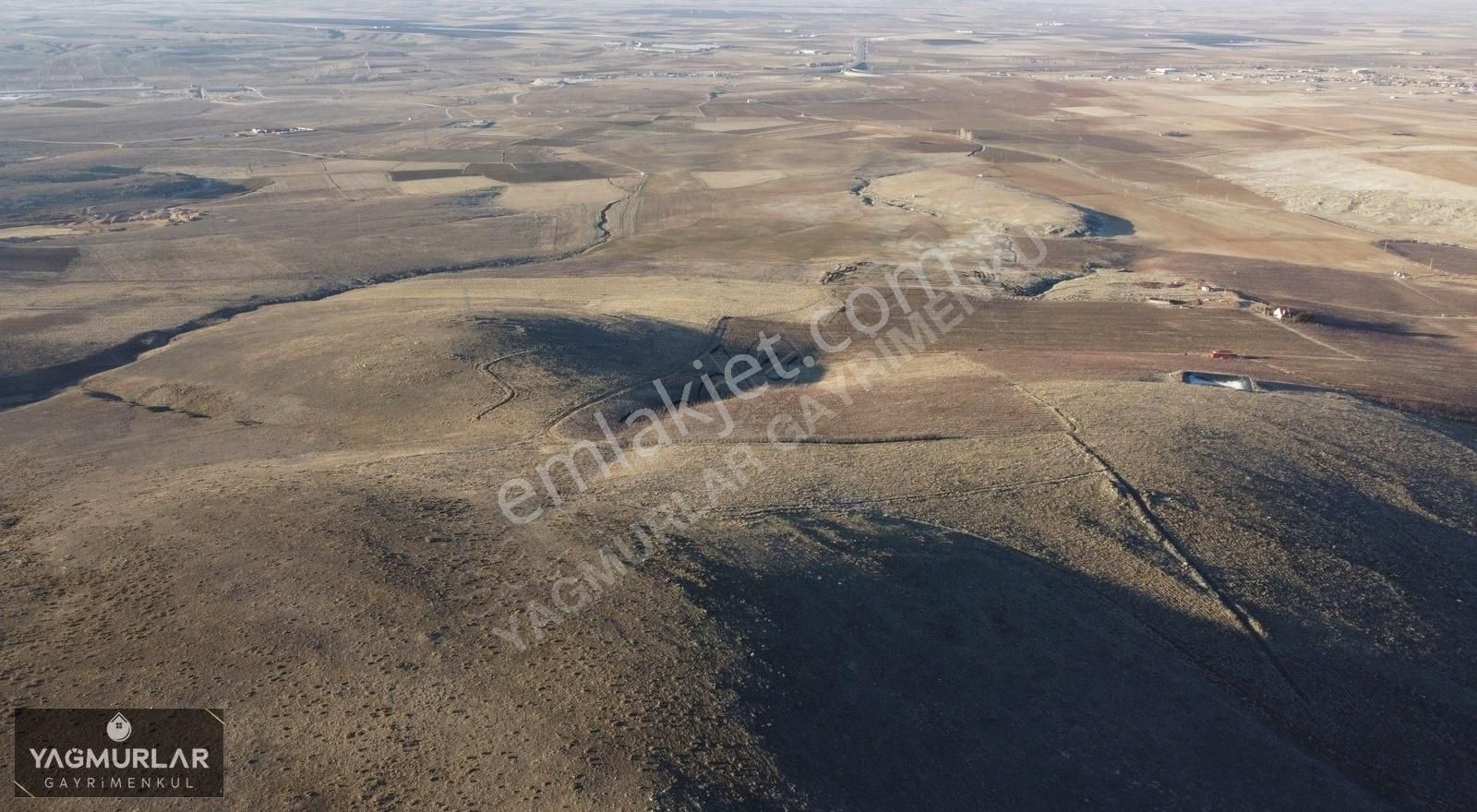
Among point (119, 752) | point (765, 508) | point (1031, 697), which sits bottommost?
point (1031, 697)

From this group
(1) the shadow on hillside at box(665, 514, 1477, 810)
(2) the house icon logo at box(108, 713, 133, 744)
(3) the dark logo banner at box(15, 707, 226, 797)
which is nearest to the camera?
(3) the dark logo banner at box(15, 707, 226, 797)

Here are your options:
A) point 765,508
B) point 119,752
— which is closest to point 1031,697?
point 765,508

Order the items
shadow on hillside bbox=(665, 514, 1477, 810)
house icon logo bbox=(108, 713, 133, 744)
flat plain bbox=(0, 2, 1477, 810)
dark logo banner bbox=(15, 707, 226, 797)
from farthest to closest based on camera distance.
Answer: flat plain bbox=(0, 2, 1477, 810), shadow on hillside bbox=(665, 514, 1477, 810), house icon logo bbox=(108, 713, 133, 744), dark logo banner bbox=(15, 707, 226, 797)

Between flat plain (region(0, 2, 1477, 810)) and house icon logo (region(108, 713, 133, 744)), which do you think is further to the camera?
flat plain (region(0, 2, 1477, 810))

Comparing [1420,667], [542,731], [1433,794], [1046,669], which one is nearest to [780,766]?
[542,731]

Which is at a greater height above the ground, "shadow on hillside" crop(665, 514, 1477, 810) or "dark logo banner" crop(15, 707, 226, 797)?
"dark logo banner" crop(15, 707, 226, 797)

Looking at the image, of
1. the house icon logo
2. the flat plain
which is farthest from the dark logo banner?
the flat plain

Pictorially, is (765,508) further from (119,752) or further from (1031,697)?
(119,752)

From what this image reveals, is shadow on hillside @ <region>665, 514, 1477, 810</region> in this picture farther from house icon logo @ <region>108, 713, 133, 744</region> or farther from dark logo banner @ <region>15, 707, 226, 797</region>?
house icon logo @ <region>108, 713, 133, 744</region>
